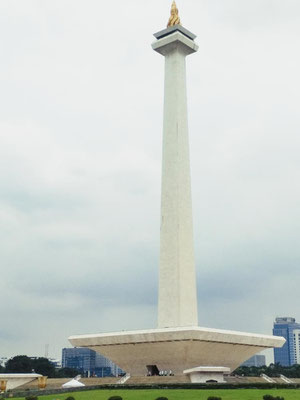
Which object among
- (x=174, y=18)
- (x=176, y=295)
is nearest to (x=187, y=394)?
(x=176, y=295)

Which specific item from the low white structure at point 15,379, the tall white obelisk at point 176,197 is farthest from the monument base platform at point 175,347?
the low white structure at point 15,379

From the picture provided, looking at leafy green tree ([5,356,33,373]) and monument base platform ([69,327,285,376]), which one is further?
leafy green tree ([5,356,33,373])

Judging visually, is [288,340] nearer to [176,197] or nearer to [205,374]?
[176,197]

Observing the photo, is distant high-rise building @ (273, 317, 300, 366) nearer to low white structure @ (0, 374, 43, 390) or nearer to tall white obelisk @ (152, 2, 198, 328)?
tall white obelisk @ (152, 2, 198, 328)

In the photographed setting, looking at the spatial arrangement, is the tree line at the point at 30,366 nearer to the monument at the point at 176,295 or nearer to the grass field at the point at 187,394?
the monument at the point at 176,295

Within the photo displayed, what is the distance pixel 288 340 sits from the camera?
467ft

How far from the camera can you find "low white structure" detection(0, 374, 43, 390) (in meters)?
33.1

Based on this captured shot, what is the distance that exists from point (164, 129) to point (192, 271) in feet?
32.9

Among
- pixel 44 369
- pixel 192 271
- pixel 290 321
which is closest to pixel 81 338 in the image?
pixel 192 271

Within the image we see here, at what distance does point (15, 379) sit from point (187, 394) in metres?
15.2

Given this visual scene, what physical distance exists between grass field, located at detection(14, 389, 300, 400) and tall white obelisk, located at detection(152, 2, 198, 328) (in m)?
10.5

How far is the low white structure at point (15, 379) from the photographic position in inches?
1303

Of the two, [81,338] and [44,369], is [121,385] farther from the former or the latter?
[44,369]

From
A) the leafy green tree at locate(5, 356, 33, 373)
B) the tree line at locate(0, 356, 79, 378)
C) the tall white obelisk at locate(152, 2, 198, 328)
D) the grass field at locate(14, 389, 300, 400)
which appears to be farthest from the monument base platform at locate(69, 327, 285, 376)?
the leafy green tree at locate(5, 356, 33, 373)
